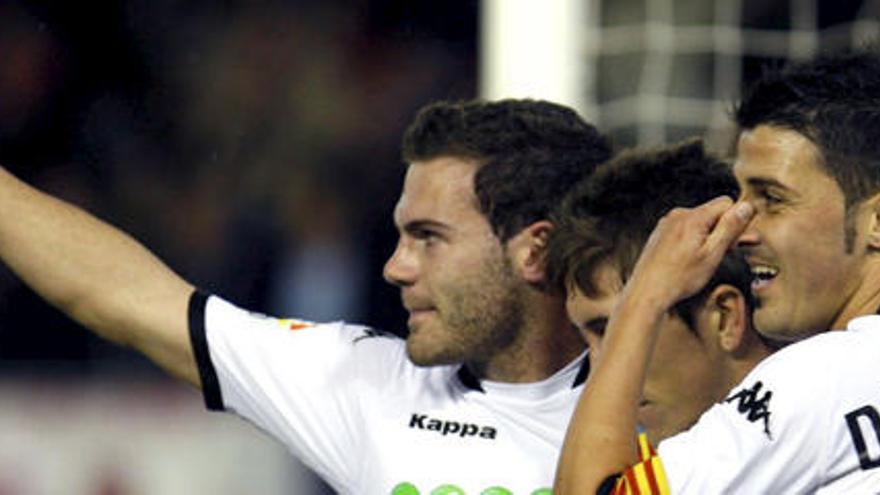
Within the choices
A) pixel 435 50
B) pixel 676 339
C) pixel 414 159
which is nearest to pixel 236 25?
pixel 435 50

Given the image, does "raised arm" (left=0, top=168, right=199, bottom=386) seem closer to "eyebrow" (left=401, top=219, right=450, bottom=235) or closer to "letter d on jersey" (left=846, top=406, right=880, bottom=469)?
"eyebrow" (left=401, top=219, right=450, bottom=235)

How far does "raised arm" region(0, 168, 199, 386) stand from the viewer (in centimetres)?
473

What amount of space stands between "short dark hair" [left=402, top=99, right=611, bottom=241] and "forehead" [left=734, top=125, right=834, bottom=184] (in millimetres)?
962

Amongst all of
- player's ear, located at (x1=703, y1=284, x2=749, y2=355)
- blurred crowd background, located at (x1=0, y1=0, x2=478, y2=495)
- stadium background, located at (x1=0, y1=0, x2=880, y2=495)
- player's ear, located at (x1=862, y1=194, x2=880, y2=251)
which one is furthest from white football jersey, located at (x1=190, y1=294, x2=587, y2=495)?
blurred crowd background, located at (x1=0, y1=0, x2=478, y2=495)

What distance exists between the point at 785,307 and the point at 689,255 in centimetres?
18

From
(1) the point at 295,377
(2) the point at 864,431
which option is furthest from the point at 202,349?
(2) the point at 864,431

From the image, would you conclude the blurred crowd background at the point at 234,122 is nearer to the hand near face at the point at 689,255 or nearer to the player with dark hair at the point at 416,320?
the player with dark hair at the point at 416,320

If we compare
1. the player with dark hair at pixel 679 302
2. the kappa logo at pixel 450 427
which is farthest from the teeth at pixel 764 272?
the kappa logo at pixel 450 427

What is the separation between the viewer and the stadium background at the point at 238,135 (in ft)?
25.8

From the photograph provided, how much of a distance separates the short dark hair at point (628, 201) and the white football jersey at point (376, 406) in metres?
0.31

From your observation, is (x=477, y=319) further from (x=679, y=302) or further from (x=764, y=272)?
(x=764, y=272)

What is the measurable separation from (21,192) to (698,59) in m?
3.58

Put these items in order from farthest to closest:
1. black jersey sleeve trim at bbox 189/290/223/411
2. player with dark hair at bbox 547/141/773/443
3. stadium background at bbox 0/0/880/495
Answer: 1. stadium background at bbox 0/0/880/495
2. black jersey sleeve trim at bbox 189/290/223/411
3. player with dark hair at bbox 547/141/773/443

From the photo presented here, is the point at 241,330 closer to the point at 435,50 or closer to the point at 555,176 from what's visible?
the point at 555,176
